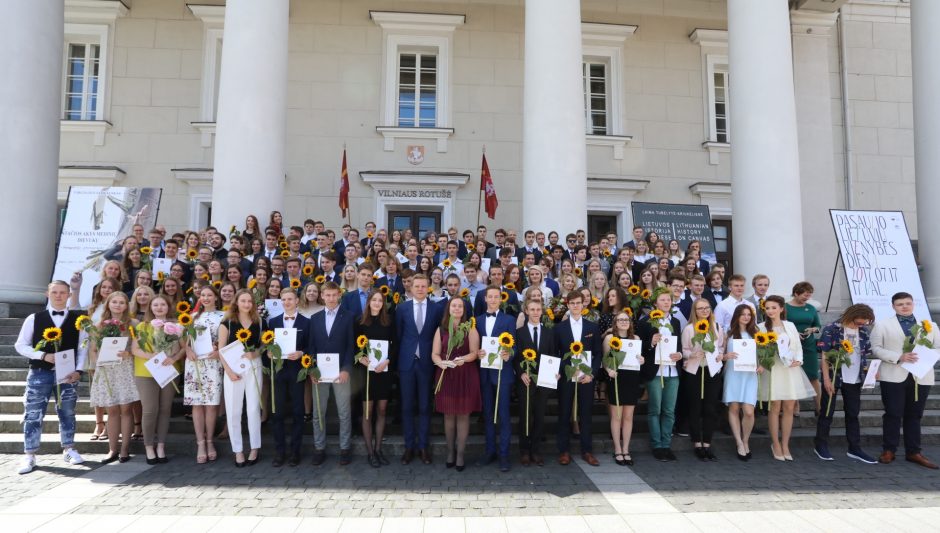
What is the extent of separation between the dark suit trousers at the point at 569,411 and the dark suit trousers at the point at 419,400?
4.49 ft

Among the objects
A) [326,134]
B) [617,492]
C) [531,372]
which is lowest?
[617,492]

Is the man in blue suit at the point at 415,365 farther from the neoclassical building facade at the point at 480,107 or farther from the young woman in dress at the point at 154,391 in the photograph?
the neoclassical building facade at the point at 480,107

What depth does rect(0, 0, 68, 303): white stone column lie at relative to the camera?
9.98m

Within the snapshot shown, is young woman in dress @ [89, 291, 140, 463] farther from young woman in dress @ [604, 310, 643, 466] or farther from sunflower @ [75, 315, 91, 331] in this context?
young woman in dress @ [604, 310, 643, 466]

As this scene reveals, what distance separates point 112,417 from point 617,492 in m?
5.03

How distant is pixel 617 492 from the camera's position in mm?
5285

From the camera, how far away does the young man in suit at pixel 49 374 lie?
5867mm

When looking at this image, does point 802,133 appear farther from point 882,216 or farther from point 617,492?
point 617,492

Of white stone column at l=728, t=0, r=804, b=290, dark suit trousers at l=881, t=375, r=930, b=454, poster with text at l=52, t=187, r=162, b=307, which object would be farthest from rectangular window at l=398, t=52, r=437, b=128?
dark suit trousers at l=881, t=375, r=930, b=454

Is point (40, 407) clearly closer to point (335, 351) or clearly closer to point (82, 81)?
point (335, 351)

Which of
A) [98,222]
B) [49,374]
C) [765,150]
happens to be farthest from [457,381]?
[98,222]

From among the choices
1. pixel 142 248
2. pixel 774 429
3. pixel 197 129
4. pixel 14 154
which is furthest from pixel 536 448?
pixel 197 129

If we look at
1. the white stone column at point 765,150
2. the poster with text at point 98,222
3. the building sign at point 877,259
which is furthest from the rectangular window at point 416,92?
the building sign at point 877,259

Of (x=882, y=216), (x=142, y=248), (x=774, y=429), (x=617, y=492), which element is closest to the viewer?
(x=617, y=492)
